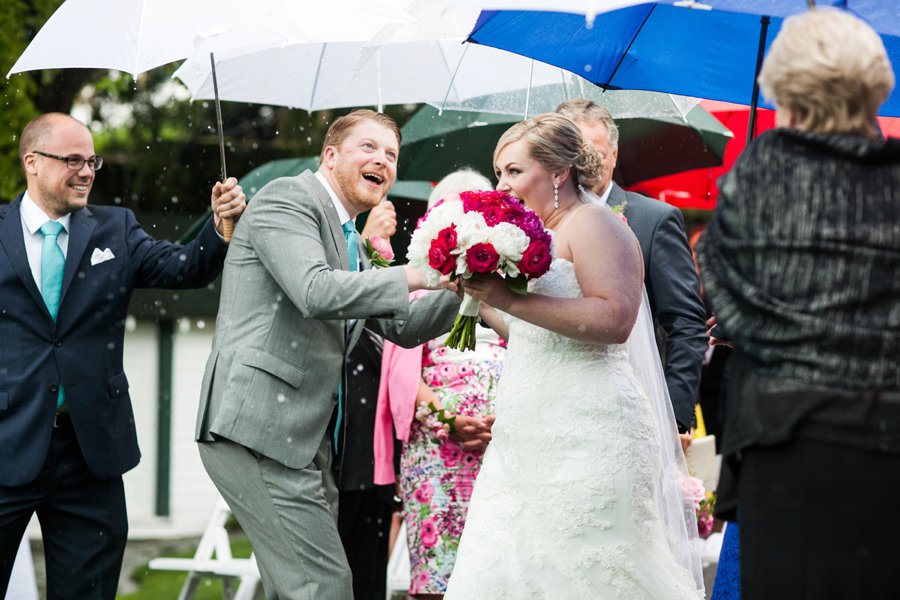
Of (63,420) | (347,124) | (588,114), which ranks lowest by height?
(63,420)

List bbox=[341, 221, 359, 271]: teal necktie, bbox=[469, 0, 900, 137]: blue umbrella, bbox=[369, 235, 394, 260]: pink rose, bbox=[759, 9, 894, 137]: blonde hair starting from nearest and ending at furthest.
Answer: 1. bbox=[759, 9, 894, 137]: blonde hair
2. bbox=[341, 221, 359, 271]: teal necktie
3. bbox=[469, 0, 900, 137]: blue umbrella
4. bbox=[369, 235, 394, 260]: pink rose

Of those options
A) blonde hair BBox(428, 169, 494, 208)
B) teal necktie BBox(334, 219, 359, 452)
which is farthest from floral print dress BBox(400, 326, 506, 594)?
teal necktie BBox(334, 219, 359, 452)

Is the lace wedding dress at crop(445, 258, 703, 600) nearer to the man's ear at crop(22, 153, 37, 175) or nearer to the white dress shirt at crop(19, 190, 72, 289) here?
the white dress shirt at crop(19, 190, 72, 289)

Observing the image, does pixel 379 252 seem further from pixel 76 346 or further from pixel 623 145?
pixel 623 145

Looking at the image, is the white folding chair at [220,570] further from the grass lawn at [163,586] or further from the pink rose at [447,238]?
the pink rose at [447,238]

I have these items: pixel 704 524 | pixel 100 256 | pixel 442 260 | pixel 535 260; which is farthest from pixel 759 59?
pixel 100 256

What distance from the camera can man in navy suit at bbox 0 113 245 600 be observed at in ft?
17.1

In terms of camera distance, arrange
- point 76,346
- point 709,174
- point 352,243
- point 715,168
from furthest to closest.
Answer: point 709,174
point 715,168
point 76,346
point 352,243

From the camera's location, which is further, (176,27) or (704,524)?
(704,524)

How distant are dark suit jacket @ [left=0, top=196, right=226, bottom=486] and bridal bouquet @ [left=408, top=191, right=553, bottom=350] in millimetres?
1583

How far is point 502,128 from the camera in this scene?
7609 mm

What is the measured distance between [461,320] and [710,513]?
7.33 feet

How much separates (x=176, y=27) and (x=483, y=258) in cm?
178

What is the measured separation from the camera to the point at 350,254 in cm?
510
